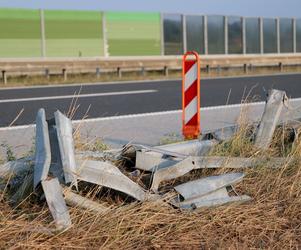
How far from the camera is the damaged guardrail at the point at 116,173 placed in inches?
154

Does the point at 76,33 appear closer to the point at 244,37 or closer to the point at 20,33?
the point at 20,33

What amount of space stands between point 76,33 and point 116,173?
21.1 metres

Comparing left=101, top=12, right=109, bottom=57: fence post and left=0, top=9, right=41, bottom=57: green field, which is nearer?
left=0, top=9, right=41, bottom=57: green field

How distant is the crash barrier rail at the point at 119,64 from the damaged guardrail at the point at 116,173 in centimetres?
1480

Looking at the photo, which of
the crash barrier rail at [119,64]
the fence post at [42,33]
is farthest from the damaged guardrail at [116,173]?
the fence post at [42,33]

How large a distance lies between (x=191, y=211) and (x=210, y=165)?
88 cm

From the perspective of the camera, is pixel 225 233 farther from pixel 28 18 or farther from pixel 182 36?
pixel 182 36

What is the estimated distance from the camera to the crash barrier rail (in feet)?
66.0

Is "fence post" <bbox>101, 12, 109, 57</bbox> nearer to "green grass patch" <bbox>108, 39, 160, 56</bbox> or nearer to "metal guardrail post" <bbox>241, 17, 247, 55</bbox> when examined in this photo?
"green grass patch" <bbox>108, 39, 160, 56</bbox>

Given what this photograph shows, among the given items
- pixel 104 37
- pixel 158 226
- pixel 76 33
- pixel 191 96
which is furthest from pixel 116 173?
pixel 104 37

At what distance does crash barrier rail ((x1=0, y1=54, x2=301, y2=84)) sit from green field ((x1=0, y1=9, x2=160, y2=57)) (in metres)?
2.63

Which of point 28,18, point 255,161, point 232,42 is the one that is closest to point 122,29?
point 28,18

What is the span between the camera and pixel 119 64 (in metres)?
22.4

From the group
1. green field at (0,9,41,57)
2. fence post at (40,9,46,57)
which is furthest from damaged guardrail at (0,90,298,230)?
fence post at (40,9,46,57)
